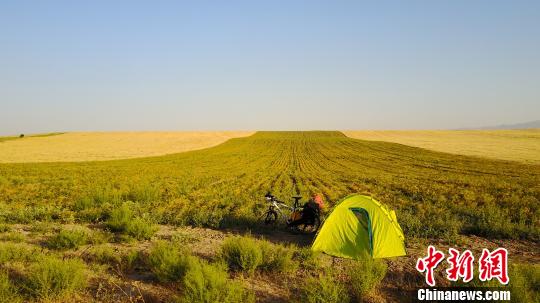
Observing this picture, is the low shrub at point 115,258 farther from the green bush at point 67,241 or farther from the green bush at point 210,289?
the green bush at point 210,289

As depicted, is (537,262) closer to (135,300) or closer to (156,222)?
(135,300)

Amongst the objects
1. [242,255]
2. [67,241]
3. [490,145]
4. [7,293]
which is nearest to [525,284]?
[242,255]

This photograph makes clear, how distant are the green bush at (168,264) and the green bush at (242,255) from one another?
95cm

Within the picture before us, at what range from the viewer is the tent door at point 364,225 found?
923 centimetres

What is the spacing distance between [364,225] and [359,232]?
0.75ft

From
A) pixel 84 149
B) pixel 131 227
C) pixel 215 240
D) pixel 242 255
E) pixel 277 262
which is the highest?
pixel 84 149

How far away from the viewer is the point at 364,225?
374 inches

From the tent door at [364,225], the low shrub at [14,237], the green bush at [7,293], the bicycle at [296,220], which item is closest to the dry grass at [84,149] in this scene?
the low shrub at [14,237]

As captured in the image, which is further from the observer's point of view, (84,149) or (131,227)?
(84,149)

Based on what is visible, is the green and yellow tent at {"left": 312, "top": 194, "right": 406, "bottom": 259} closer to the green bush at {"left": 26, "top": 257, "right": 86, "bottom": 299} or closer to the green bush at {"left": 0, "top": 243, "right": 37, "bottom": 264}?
the green bush at {"left": 26, "top": 257, "right": 86, "bottom": 299}

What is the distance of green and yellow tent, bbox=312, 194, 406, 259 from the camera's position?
359 inches

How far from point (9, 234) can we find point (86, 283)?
4.81 meters

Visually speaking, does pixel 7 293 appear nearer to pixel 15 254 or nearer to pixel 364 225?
pixel 15 254

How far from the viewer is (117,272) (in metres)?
7.84
